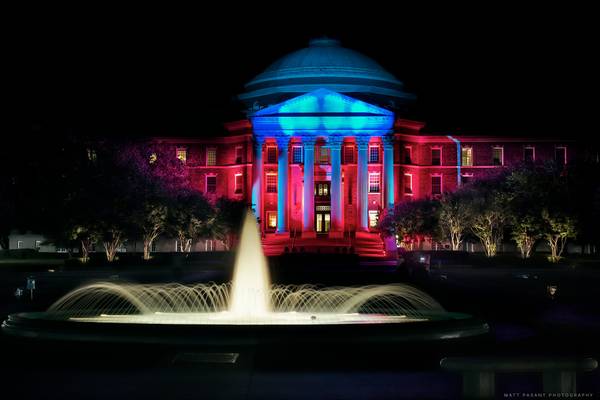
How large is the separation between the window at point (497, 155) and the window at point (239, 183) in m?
29.1

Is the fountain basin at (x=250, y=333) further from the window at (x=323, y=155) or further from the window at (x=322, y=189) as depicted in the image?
the window at (x=323, y=155)

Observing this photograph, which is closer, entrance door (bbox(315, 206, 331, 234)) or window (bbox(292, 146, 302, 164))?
window (bbox(292, 146, 302, 164))

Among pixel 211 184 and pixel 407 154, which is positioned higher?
pixel 407 154

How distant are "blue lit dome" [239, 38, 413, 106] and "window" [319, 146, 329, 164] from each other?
7.39 meters

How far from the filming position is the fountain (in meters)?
20.9

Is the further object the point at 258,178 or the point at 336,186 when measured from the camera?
the point at 258,178

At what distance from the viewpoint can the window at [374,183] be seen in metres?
99.2

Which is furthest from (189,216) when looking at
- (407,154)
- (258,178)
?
(407,154)

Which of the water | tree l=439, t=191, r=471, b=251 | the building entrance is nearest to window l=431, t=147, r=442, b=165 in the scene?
the building entrance

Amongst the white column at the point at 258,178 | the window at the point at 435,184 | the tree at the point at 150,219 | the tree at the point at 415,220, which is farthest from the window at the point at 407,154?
the tree at the point at 150,219

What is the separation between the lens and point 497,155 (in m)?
107

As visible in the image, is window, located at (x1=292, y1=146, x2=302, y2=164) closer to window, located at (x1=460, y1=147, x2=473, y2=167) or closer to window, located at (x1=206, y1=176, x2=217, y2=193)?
window, located at (x1=206, y1=176, x2=217, y2=193)

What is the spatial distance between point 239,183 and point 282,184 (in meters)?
10.6

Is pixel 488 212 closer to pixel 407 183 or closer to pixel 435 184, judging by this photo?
pixel 407 183
